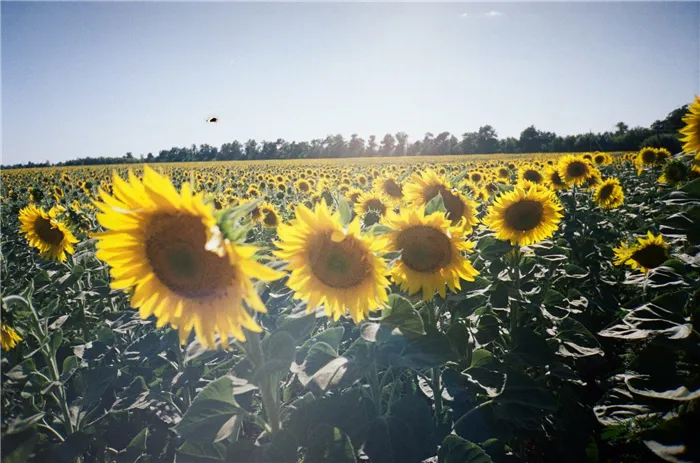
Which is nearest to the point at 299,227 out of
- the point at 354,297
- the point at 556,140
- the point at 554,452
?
the point at 354,297

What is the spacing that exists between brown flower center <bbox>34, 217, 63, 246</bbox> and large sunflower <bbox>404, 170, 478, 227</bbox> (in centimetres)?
347

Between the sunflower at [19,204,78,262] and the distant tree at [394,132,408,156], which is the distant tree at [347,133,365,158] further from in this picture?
the sunflower at [19,204,78,262]

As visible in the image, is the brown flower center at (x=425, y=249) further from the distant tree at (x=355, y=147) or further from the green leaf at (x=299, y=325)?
the distant tree at (x=355, y=147)

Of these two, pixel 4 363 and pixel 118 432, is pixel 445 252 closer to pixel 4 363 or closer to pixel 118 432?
pixel 118 432

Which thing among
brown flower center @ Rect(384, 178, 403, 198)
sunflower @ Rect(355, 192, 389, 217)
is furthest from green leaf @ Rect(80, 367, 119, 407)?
brown flower center @ Rect(384, 178, 403, 198)

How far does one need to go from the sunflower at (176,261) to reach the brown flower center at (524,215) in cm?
237

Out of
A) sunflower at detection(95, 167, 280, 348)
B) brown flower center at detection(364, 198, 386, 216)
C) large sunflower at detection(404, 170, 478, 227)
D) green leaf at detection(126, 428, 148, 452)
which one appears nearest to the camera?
sunflower at detection(95, 167, 280, 348)

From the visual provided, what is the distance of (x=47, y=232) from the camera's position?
3.88m

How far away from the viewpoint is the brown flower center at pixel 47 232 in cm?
388

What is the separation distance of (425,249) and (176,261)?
1.19m

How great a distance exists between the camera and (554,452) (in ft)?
9.46

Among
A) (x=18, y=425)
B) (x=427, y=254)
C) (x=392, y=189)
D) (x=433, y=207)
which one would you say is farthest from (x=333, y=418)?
(x=392, y=189)

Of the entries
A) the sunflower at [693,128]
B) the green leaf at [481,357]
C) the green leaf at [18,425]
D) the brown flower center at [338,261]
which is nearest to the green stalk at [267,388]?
the brown flower center at [338,261]

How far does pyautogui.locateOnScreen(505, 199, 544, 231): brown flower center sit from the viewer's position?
309 centimetres
